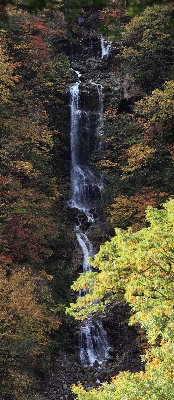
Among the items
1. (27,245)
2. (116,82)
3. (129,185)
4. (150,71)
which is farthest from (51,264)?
(116,82)

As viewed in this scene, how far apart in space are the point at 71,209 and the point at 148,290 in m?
14.3

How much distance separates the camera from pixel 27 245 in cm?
1454

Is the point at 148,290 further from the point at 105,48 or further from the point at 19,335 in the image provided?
the point at 105,48

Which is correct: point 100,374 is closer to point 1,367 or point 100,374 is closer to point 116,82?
point 1,367

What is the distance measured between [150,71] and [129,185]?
784cm

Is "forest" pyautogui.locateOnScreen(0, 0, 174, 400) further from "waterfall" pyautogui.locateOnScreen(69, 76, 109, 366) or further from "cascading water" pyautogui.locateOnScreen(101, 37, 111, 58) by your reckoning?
"cascading water" pyautogui.locateOnScreen(101, 37, 111, 58)

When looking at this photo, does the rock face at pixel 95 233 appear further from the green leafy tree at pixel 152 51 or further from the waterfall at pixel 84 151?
the green leafy tree at pixel 152 51

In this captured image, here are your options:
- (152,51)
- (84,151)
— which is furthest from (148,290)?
(84,151)

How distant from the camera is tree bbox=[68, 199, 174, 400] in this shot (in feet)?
18.2

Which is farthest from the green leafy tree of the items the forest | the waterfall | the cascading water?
the cascading water

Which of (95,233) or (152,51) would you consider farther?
(152,51)

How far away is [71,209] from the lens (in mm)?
20656

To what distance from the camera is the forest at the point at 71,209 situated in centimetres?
643

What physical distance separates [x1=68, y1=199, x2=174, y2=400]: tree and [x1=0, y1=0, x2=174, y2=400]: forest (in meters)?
0.02
